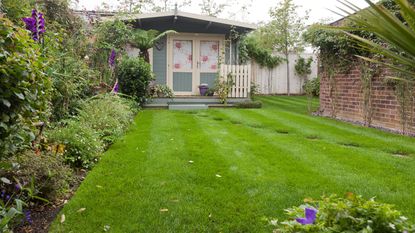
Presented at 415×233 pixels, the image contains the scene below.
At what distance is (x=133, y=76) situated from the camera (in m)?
10.9

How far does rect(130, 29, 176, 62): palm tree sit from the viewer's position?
12.1 metres

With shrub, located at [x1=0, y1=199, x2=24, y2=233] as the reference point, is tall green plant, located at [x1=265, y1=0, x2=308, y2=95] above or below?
above

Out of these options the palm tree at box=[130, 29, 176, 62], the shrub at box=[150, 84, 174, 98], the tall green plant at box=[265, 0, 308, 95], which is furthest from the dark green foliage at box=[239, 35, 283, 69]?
the shrub at box=[150, 84, 174, 98]

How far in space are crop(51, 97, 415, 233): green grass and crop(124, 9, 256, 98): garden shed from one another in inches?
258

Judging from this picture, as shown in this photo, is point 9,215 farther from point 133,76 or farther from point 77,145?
point 133,76

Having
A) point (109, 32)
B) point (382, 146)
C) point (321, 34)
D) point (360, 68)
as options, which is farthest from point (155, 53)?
point (382, 146)

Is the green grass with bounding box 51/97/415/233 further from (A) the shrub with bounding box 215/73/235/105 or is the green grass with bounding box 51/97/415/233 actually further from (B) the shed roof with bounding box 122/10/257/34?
(B) the shed roof with bounding box 122/10/257/34

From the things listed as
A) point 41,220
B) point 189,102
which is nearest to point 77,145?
point 41,220

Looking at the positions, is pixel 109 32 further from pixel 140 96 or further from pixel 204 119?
pixel 204 119

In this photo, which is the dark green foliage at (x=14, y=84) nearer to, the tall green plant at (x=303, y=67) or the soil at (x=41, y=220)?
the soil at (x=41, y=220)

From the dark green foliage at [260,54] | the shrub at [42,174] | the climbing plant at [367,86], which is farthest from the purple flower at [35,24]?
the dark green foliage at [260,54]

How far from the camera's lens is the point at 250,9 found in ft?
84.8

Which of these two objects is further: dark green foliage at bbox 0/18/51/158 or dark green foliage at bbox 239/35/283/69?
dark green foliage at bbox 239/35/283/69

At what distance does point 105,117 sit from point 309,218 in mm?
5208
